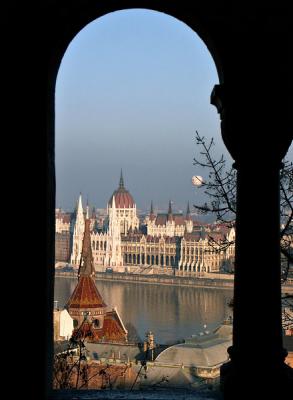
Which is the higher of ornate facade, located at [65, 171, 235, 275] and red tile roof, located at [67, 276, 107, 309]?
ornate facade, located at [65, 171, 235, 275]

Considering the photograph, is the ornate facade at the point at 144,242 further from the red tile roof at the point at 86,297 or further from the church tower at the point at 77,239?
the red tile roof at the point at 86,297

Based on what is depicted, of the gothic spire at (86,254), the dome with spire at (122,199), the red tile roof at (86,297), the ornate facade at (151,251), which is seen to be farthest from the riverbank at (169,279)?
the gothic spire at (86,254)

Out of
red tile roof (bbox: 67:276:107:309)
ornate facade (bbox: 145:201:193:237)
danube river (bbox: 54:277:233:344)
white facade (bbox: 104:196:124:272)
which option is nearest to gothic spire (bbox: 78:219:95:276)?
red tile roof (bbox: 67:276:107:309)

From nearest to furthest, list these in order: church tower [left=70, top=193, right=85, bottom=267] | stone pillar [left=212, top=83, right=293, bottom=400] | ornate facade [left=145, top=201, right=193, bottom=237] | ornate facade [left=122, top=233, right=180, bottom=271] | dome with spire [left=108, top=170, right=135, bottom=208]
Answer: stone pillar [left=212, top=83, right=293, bottom=400] < ornate facade [left=122, top=233, right=180, bottom=271] < church tower [left=70, top=193, right=85, bottom=267] < ornate facade [left=145, top=201, right=193, bottom=237] < dome with spire [left=108, top=170, right=135, bottom=208]

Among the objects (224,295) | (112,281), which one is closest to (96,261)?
(112,281)

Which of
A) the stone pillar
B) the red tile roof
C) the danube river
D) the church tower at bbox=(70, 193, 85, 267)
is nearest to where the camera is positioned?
the stone pillar

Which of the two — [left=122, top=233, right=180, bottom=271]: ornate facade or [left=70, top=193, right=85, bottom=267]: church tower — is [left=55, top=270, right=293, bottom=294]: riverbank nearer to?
[left=122, top=233, right=180, bottom=271]: ornate facade

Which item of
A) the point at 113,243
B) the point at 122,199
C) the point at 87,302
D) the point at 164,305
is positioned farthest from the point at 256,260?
the point at 122,199

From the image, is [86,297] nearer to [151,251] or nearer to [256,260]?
[256,260]
